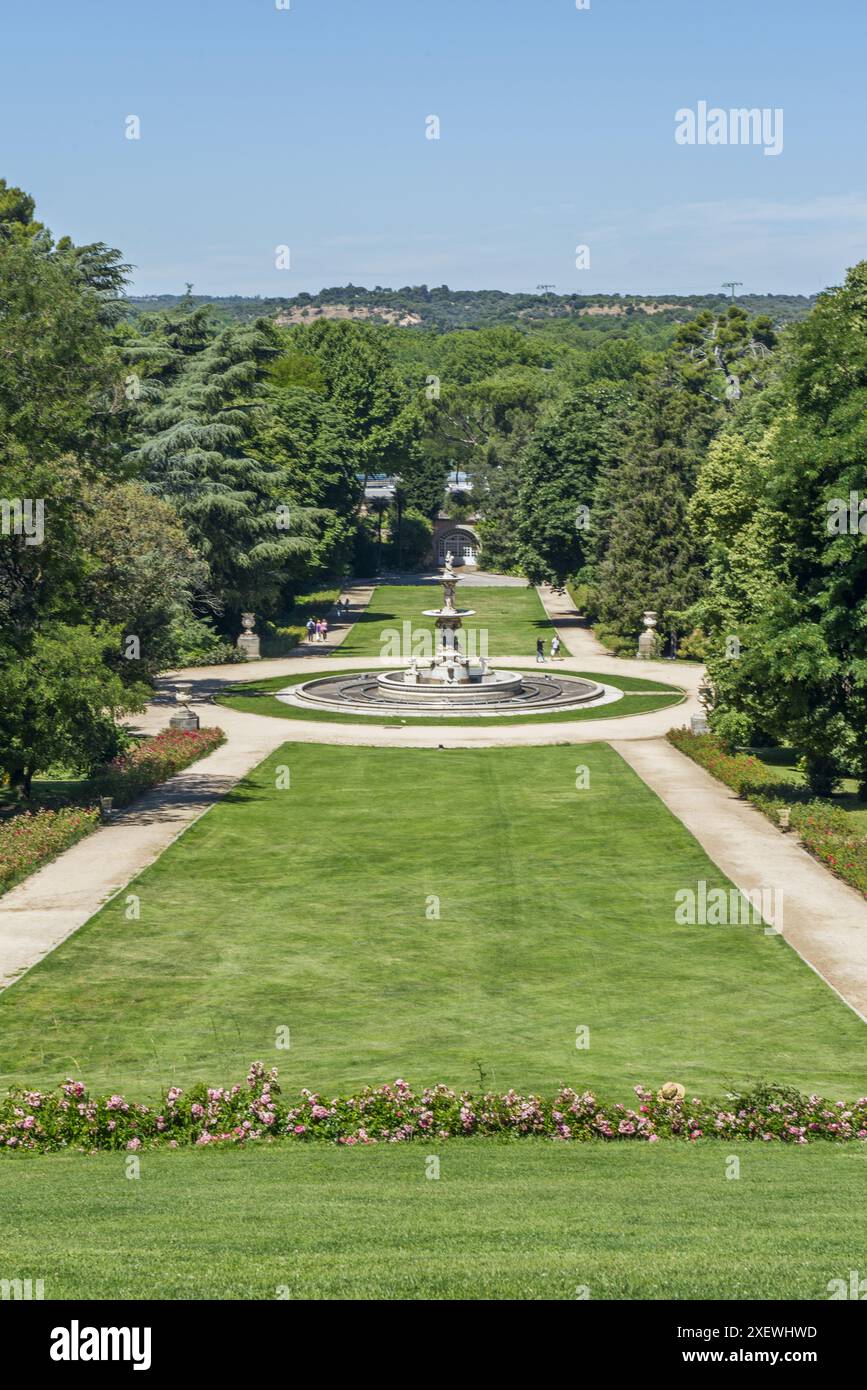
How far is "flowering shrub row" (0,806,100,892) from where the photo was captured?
111 ft

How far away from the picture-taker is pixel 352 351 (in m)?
123

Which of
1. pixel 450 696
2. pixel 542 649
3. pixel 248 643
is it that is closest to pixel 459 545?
pixel 248 643

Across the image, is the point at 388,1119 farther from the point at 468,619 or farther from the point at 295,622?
the point at 295,622

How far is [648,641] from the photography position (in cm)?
7781

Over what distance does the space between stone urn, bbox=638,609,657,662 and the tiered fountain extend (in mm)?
9491

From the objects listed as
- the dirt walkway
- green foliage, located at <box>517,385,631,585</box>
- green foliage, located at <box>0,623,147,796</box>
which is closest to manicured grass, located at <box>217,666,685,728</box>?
the dirt walkway

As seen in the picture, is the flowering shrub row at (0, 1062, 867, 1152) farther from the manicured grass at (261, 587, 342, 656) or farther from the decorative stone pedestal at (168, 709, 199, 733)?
the manicured grass at (261, 587, 342, 656)

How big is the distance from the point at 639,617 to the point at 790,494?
126 ft

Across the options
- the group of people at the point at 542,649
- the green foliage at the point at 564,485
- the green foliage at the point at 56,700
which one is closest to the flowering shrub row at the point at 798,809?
the green foliage at the point at 56,700

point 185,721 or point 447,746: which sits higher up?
point 185,721

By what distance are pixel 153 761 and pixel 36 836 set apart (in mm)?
10615

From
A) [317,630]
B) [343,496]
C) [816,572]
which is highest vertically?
[343,496]
